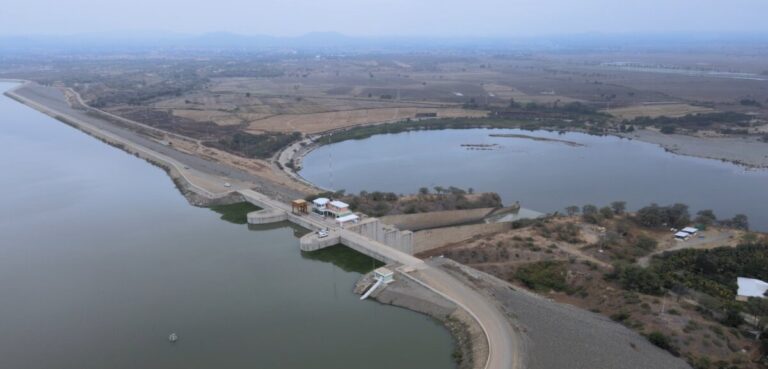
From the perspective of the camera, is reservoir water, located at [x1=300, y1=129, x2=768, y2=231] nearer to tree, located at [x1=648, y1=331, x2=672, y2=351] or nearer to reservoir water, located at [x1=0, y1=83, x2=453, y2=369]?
reservoir water, located at [x1=0, y1=83, x2=453, y2=369]

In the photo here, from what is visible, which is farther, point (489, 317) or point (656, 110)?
point (656, 110)

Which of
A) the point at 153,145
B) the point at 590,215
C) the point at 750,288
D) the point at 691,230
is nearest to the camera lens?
the point at 750,288

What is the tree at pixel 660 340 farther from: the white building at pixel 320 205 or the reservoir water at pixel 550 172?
A: the reservoir water at pixel 550 172

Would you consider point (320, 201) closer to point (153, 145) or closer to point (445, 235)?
point (445, 235)

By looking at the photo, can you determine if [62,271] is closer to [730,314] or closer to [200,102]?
[730,314]

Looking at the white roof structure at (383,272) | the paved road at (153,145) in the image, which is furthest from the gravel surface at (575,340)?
the paved road at (153,145)

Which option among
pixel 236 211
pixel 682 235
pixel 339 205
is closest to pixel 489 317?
pixel 339 205

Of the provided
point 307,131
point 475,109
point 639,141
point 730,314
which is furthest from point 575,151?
point 730,314
